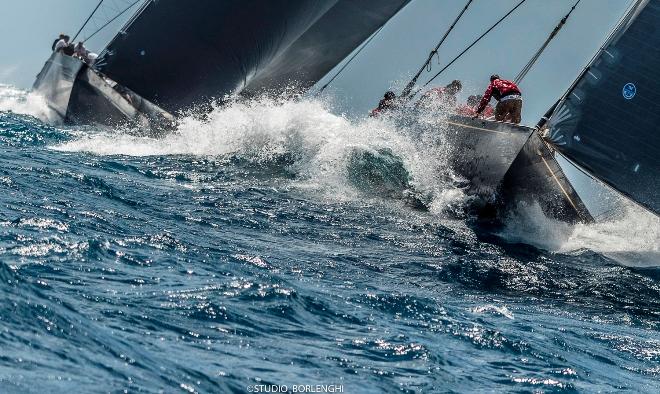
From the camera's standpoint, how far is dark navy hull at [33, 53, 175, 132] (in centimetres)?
1408

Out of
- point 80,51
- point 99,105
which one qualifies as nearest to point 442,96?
point 99,105

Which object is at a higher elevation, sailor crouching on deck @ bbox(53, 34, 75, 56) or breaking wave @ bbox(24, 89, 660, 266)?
breaking wave @ bbox(24, 89, 660, 266)

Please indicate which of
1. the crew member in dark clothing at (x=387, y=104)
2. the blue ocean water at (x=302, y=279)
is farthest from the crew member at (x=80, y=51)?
the crew member in dark clothing at (x=387, y=104)

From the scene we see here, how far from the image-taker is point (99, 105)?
14133 mm

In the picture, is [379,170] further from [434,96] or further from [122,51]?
[122,51]

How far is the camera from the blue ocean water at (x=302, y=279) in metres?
4.02

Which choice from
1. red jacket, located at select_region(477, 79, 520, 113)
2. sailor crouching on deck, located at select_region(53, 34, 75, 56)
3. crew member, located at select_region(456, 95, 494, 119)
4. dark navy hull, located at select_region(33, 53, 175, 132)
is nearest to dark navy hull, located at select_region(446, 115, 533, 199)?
red jacket, located at select_region(477, 79, 520, 113)

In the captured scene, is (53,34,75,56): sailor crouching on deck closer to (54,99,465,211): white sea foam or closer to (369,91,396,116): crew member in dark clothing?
(54,99,465,211): white sea foam

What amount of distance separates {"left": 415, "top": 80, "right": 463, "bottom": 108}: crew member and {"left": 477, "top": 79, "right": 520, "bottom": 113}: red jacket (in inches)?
36.1

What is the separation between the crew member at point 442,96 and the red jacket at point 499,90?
0.92m

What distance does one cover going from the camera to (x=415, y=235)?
27.5 ft

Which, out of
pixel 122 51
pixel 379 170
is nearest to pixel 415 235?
pixel 379 170

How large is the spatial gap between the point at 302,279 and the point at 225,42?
797cm

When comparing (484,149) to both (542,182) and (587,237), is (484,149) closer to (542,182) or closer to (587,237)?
(542,182)
